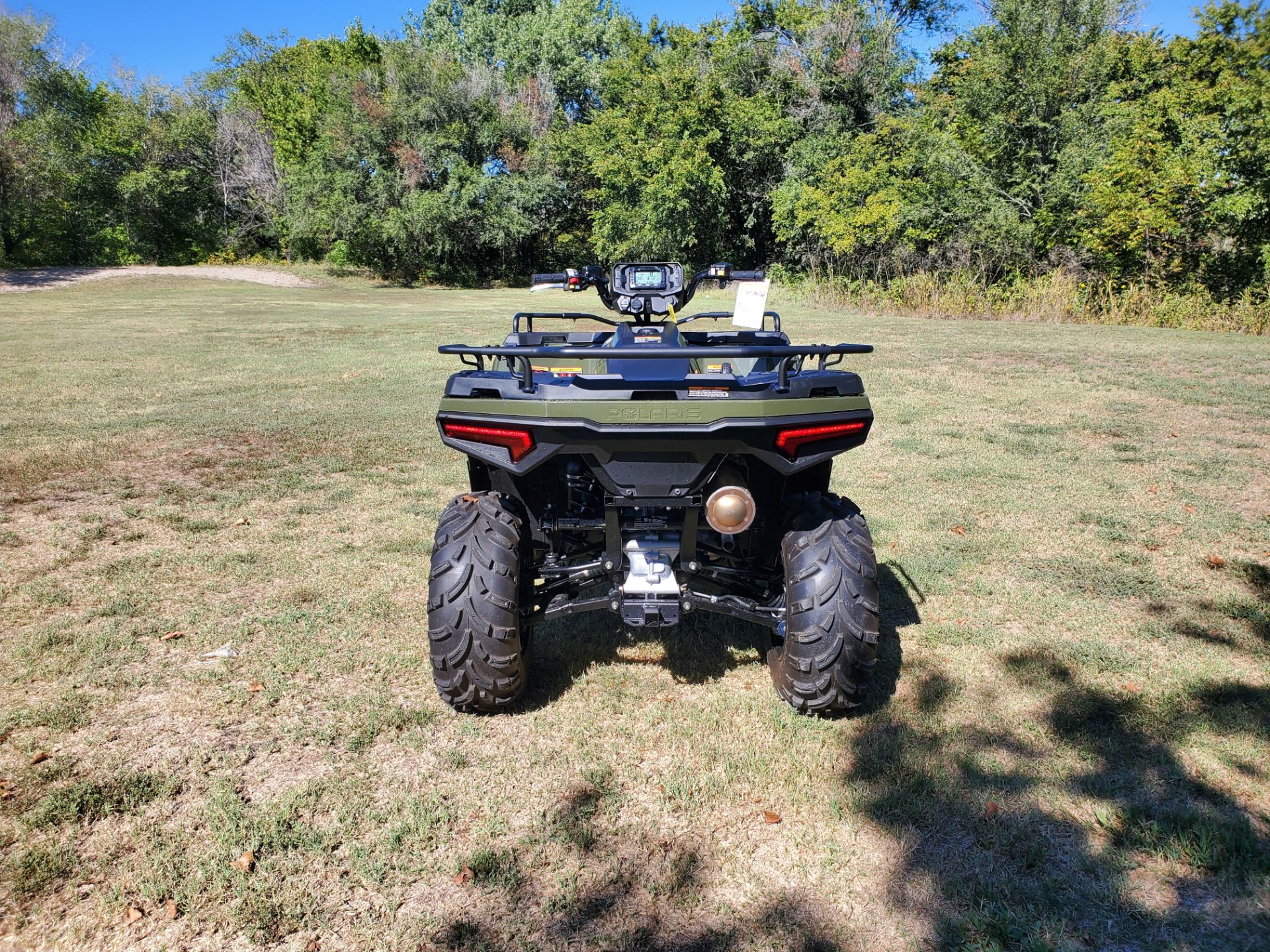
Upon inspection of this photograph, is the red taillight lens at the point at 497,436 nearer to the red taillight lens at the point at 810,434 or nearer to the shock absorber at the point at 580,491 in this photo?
the shock absorber at the point at 580,491

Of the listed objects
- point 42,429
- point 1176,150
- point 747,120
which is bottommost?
point 42,429

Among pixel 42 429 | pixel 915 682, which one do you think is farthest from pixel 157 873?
pixel 42 429

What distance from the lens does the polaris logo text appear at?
2680 millimetres

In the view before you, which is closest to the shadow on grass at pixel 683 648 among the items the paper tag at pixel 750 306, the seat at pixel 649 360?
the seat at pixel 649 360

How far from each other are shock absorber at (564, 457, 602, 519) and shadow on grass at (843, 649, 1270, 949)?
139cm

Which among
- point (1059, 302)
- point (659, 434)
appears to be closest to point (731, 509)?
point (659, 434)

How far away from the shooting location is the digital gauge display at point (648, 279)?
4074 mm

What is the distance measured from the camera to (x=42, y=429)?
802cm

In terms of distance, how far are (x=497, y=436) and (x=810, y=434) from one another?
1.09 m

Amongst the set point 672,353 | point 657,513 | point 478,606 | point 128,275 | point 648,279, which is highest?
point 648,279

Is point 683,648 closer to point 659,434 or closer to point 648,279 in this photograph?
point 659,434

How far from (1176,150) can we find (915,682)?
20.2 m

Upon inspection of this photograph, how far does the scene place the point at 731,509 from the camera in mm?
2801

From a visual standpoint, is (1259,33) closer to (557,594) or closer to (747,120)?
(747,120)
